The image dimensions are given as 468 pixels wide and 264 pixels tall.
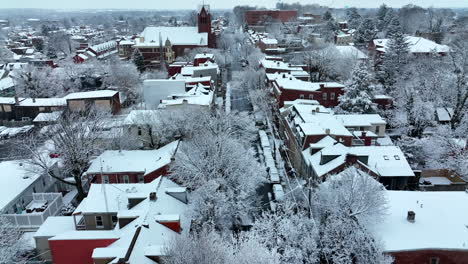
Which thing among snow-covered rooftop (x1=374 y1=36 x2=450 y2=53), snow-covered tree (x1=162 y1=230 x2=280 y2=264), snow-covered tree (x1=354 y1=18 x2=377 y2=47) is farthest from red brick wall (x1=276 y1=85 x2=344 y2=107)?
snow-covered tree (x1=354 y1=18 x2=377 y2=47)

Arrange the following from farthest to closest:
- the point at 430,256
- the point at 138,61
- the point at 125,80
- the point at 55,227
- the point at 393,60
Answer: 1. the point at 138,61
2. the point at 125,80
3. the point at 393,60
4. the point at 55,227
5. the point at 430,256

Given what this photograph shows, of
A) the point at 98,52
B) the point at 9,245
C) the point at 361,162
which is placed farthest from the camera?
the point at 98,52

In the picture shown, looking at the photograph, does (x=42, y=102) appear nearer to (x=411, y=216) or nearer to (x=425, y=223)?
(x=411, y=216)

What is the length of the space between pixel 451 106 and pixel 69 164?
4664 cm

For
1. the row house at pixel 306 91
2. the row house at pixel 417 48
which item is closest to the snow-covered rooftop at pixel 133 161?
the row house at pixel 306 91

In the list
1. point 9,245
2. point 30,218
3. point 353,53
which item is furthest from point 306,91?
point 9,245

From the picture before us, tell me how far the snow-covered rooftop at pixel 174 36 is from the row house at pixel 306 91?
47.6 metres

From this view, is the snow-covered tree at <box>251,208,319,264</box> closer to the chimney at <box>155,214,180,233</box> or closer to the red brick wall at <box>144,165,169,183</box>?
the chimney at <box>155,214,180,233</box>

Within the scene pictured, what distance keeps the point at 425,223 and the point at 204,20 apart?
85174 mm

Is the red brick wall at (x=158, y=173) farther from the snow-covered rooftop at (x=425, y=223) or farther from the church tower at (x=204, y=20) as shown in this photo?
the church tower at (x=204, y=20)

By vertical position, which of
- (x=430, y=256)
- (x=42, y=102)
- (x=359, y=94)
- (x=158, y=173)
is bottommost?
(x=158, y=173)

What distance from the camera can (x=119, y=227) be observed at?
20.5 meters

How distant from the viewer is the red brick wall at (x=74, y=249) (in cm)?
1994

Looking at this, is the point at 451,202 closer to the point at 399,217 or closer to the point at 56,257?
the point at 399,217
